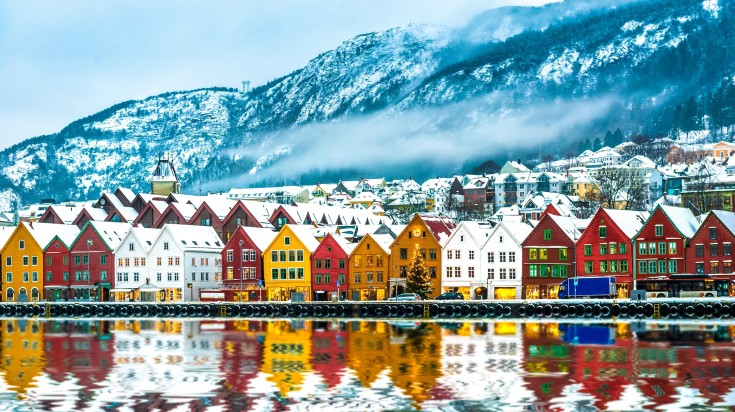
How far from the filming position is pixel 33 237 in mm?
142750

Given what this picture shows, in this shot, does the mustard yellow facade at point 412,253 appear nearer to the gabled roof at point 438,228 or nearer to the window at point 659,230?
the gabled roof at point 438,228

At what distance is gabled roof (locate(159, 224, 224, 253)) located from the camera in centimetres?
13550

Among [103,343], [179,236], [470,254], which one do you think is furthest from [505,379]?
[179,236]

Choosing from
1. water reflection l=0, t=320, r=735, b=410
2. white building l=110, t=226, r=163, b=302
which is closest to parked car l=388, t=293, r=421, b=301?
water reflection l=0, t=320, r=735, b=410

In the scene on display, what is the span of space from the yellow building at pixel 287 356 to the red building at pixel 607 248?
39680 millimetres

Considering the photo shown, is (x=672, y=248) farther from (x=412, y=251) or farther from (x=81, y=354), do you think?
(x=81, y=354)

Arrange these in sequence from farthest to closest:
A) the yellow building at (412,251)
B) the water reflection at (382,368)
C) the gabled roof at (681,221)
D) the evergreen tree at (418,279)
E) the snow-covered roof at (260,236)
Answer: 1. the snow-covered roof at (260,236)
2. the yellow building at (412,251)
3. the evergreen tree at (418,279)
4. the gabled roof at (681,221)
5. the water reflection at (382,368)

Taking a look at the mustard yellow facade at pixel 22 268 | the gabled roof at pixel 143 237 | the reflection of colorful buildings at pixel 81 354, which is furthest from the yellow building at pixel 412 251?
the mustard yellow facade at pixel 22 268

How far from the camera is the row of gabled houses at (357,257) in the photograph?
115 m

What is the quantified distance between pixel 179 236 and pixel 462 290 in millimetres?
39368

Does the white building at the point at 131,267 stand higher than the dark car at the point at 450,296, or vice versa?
the white building at the point at 131,267

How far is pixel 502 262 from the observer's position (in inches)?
4843

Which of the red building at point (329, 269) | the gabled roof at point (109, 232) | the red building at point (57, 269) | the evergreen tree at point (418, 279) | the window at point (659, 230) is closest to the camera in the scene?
the window at point (659, 230)

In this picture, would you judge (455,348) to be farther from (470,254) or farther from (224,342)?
(470,254)
